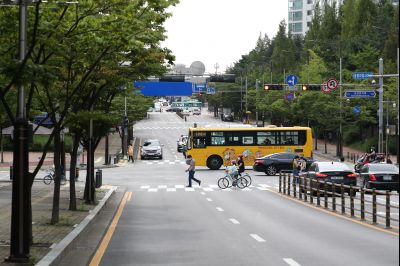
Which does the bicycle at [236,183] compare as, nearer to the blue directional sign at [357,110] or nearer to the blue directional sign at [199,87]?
the blue directional sign at [357,110]

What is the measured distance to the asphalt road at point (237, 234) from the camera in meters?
13.8

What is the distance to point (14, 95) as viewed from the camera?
21.0 meters

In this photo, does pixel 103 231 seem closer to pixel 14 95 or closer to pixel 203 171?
pixel 14 95

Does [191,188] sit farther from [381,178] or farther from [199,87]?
[199,87]

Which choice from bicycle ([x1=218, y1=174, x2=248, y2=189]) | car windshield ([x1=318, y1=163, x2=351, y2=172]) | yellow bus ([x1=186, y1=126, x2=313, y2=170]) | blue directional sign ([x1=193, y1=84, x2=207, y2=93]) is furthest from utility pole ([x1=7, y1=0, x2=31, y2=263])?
blue directional sign ([x1=193, y1=84, x2=207, y2=93])

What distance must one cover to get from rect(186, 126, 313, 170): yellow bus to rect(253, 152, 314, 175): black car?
5.23 m

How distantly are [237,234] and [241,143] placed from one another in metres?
39.0

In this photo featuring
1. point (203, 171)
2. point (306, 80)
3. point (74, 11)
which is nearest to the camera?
point (74, 11)

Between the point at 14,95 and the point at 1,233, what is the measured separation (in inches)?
190

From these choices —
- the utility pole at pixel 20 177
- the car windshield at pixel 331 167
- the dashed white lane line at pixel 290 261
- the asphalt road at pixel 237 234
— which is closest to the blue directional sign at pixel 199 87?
the asphalt road at pixel 237 234

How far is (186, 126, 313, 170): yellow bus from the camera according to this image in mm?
56656

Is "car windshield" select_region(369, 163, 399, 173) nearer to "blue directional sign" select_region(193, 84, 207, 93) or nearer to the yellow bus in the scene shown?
the yellow bus

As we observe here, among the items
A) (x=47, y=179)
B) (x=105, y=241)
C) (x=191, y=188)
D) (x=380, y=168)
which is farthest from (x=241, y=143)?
(x=105, y=241)

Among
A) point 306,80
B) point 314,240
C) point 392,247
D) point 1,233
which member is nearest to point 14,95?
point 1,233
